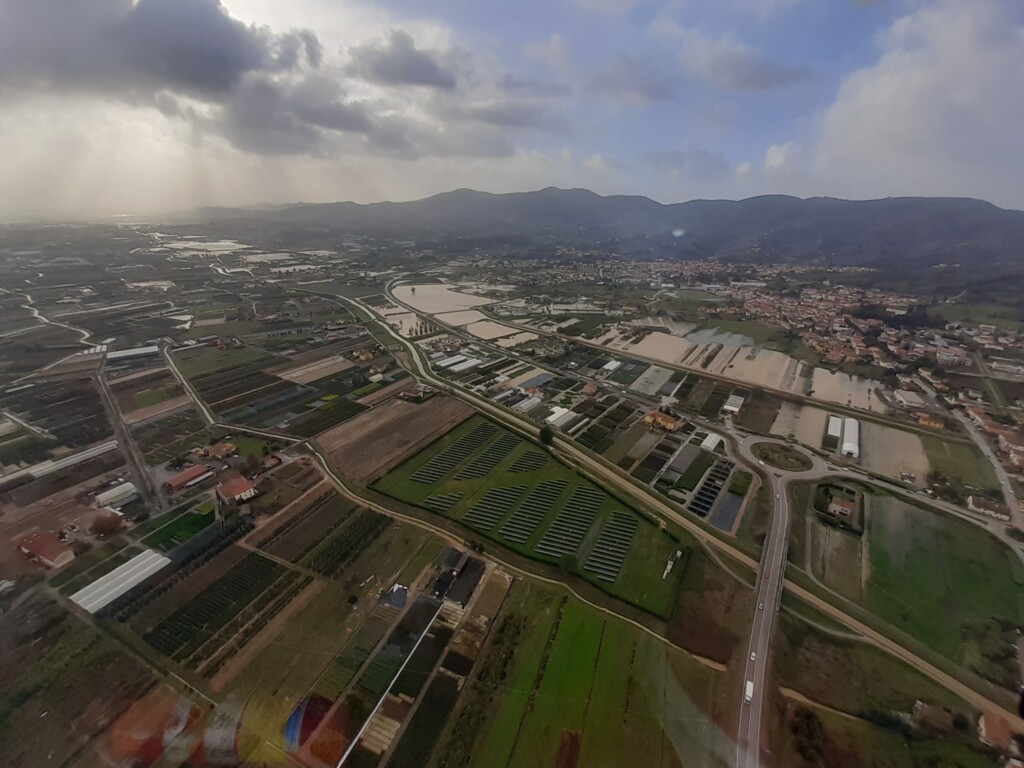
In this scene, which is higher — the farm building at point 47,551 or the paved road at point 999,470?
the paved road at point 999,470

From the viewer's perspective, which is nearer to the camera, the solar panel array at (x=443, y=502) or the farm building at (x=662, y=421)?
the solar panel array at (x=443, y=502)

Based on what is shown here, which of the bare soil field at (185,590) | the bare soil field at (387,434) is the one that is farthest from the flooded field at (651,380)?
the bare soil field at (185,590)

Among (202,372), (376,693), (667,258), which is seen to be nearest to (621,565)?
(376,693)

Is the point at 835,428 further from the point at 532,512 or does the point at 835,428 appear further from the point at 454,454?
the point at 454,454

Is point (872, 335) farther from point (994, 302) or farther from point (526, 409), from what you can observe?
point (526, 409)

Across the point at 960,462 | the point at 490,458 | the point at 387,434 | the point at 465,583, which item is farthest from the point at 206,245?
the point at 960,462

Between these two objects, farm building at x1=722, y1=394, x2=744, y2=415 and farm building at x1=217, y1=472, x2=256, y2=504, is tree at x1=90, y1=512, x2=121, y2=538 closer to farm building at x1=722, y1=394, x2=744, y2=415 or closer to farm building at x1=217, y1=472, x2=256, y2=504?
farm building at x1=217, y1=472, x2=256, y2=504

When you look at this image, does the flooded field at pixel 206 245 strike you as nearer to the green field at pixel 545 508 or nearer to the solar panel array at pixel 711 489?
the green field at pixel 545 508
